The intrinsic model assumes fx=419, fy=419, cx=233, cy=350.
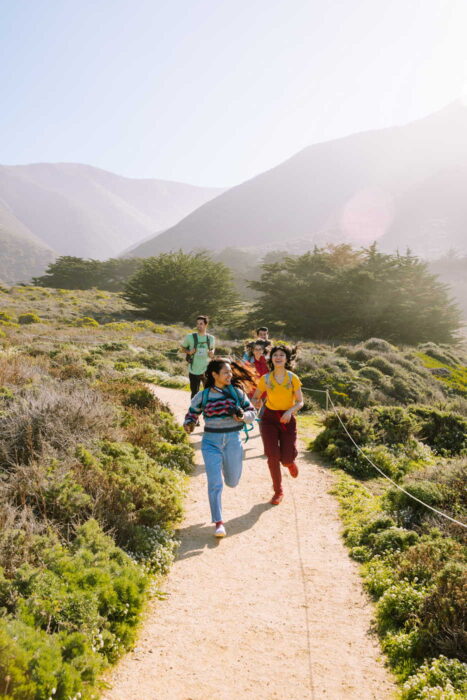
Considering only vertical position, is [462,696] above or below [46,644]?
below

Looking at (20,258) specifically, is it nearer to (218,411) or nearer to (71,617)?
(218,411)

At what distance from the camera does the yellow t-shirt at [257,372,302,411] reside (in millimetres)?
5723

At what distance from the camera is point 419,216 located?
13162cm

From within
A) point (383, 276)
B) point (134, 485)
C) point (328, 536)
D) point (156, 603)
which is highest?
point (383, 276)

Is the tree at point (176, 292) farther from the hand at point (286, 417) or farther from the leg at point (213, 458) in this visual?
the leg at point (213, 458)

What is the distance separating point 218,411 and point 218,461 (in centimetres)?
61

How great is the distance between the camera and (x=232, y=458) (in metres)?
4.95

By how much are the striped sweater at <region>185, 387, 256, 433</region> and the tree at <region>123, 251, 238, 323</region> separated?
94.0 feet

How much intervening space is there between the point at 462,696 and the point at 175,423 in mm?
6036

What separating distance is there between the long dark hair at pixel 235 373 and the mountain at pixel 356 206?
115m

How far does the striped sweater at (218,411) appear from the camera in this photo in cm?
481

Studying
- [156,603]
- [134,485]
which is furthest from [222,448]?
[156,603]

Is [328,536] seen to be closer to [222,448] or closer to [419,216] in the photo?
[222,448]

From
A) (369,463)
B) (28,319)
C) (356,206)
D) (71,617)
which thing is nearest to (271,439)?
(369,463)
